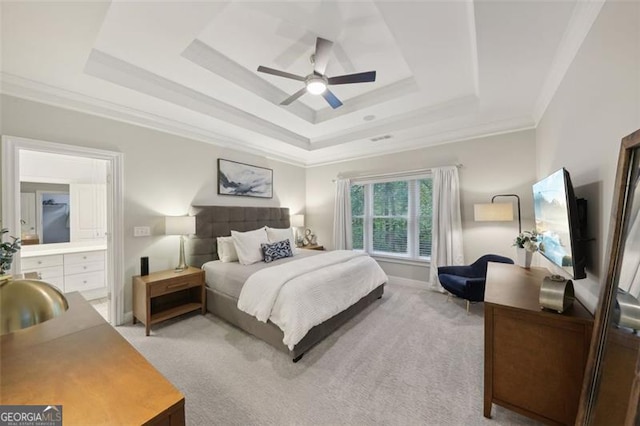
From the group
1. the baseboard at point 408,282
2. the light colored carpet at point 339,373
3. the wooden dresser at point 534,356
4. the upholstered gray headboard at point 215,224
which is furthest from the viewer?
the baseboard at point 408,282

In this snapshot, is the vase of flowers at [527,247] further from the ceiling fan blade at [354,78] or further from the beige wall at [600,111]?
the ceiling fan blade at [354,78]

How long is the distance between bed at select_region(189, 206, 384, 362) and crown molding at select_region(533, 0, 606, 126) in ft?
9.57

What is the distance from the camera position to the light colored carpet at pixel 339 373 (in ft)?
5.51

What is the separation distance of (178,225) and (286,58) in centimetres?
240

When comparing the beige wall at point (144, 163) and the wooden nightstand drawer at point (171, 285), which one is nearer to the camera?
the beige wall at point (144, 163)

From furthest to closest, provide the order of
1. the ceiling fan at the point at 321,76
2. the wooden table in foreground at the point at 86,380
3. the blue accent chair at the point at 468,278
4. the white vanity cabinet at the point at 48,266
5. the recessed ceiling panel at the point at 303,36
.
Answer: the white vanity cabinet at the point at 48,266 < the blue accent chair at the point at 468,278 < the ceiling fan at the point at 321,76 < the recessed ceiling panel at the point at 303,36 < the wooden table in foreground at the point at 86,380

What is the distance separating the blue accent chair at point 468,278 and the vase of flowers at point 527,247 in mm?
514

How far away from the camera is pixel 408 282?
172 inches

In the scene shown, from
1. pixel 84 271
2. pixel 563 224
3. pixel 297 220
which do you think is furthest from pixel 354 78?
pixel 84 271

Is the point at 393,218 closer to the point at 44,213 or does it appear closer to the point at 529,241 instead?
the point at 529,241

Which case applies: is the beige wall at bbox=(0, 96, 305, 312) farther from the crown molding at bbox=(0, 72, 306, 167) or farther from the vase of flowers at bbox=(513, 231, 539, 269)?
the vase of flowers at bbox=(513, 231, 539, 269)

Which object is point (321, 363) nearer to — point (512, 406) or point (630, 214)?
point (512, 406)

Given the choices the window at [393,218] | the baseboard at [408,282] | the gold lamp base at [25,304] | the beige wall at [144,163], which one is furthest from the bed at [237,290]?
the gold lamp base at [25,304]

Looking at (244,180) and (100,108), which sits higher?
(100,108)
